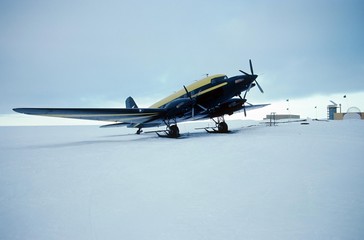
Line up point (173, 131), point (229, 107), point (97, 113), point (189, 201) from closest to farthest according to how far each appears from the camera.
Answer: point (189, 201)
point (97, 113)
point (173, 131)
point (229, 107)

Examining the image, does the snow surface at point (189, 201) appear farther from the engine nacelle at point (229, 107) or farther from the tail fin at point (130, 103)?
the tail fin at point (130, 103)

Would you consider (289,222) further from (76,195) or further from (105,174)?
(105,174)

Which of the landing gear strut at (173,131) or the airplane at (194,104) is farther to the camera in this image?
the landing gear strut at (173,131)

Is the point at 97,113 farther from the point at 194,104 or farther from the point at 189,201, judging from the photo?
the point at 189,201

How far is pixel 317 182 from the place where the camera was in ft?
17.8

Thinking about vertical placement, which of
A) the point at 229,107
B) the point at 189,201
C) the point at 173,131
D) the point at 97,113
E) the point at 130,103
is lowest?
the point at 189,201

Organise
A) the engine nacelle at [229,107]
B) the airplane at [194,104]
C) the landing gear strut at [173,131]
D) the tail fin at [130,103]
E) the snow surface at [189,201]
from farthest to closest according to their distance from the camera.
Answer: the tail fin at [130,103] < the engine nacelle at [229,107] < the landing gear strut at [173,131] < the airplane at [194,104] < the snow surface at [189,201]

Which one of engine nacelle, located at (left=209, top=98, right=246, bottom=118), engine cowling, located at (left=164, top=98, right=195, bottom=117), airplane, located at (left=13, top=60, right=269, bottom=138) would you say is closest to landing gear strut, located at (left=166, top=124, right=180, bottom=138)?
airplane, located at (left=13, top=60, right=269, bottom=138)

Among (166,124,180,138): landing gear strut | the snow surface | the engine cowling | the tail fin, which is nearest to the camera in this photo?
the snow surface

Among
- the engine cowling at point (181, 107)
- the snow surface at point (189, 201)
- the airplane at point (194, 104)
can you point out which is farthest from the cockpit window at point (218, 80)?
the snow surface at point (189, 201)

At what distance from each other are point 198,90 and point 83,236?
16.3 metres

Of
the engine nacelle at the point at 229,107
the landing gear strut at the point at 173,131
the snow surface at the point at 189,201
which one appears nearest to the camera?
the snow surface at the point at 189,201

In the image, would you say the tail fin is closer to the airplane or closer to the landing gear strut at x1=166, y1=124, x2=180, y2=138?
the airplane

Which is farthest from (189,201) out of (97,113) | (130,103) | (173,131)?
(130,103)
